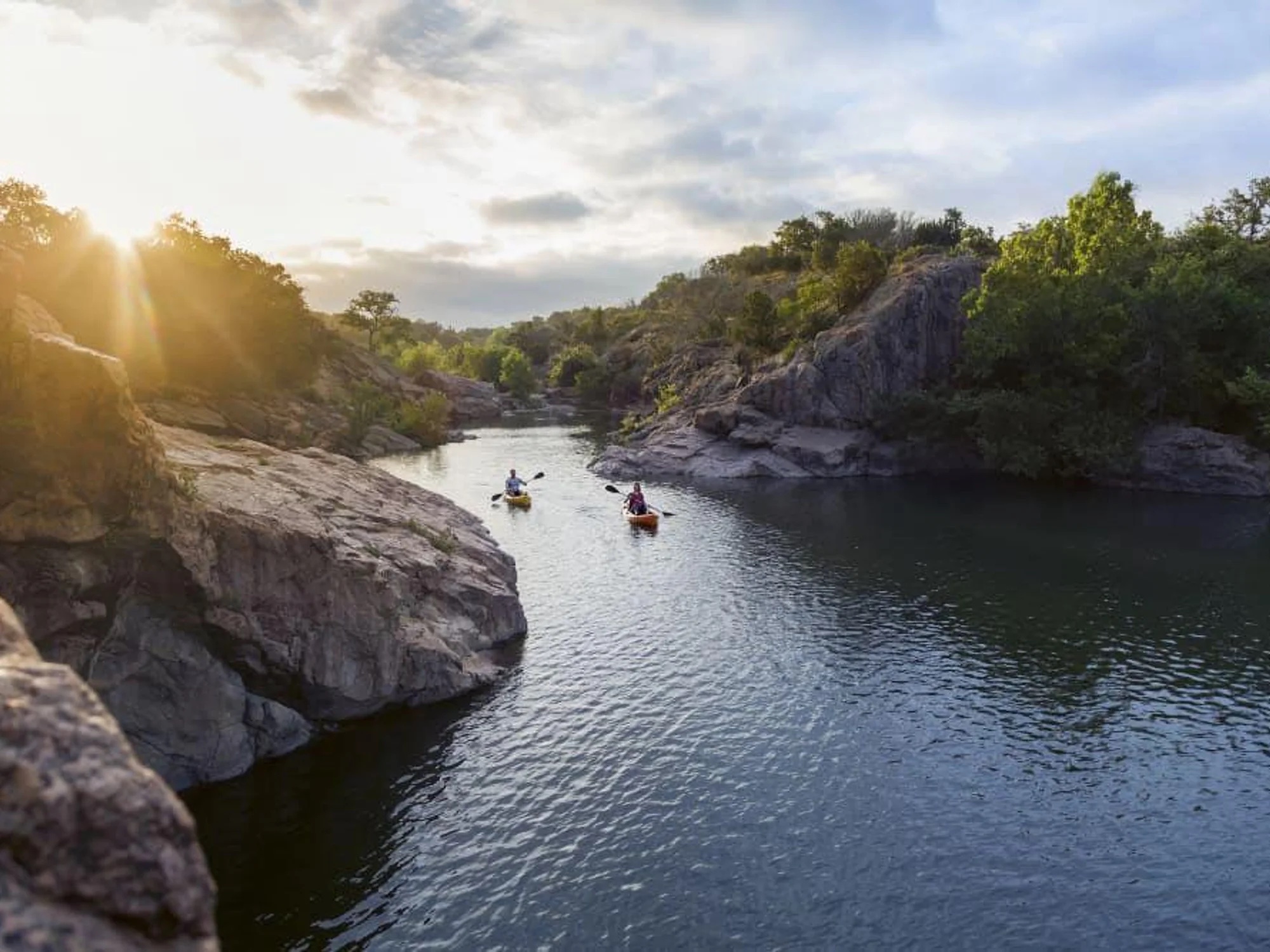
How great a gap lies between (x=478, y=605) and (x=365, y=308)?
15502 centimetres

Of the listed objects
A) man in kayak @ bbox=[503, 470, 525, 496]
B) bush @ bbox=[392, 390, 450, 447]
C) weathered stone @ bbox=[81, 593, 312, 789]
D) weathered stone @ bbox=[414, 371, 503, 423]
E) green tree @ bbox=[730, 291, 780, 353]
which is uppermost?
green tree @ bbox=[730, 291, 780, 353]

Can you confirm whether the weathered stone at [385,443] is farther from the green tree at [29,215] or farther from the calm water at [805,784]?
the calm water at [805,784]

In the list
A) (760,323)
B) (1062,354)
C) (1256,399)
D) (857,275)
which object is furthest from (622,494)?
(1256,399)

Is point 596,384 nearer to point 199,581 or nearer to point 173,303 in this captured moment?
point 173,303

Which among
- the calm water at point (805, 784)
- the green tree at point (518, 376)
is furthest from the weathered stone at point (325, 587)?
the green tree at point (518, 376)

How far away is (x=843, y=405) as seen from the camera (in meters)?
91.6

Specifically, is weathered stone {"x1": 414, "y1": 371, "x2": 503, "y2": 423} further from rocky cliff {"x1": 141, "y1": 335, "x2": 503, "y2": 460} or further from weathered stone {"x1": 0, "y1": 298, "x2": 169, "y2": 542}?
weathered stone {"x1": 0, "y1": 298, "x2": 169, "y2": 542}

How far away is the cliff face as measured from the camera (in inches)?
818

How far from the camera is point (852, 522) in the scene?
64.2 meters

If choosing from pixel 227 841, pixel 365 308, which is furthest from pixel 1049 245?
pixel 365 308

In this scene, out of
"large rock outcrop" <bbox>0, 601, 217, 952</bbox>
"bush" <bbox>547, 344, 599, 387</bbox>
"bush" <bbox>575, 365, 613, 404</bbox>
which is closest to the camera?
"large rock outcrop" <bbox>0, 601, 217, 952</bbox>

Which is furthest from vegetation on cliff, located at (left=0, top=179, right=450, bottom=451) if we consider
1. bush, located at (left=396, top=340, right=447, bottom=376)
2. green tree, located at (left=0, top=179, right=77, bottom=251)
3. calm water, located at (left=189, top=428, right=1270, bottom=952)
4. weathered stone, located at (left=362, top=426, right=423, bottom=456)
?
bush, located at (left=396, top=340, right=447, bottom=376)

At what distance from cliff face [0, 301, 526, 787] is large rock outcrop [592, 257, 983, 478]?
180 ft

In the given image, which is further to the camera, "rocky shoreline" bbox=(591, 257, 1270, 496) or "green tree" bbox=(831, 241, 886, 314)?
"green tree" bbox=(831, 241, 886, 314)
